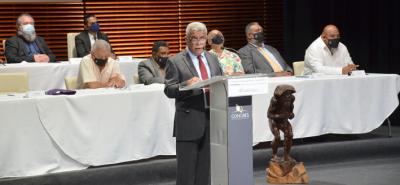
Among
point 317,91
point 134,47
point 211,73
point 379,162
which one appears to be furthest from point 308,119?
point 134,47

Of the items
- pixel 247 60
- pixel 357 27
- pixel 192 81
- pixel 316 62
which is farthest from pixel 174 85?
pixel 357 27

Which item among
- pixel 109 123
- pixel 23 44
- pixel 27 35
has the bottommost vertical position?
pixel 109 123

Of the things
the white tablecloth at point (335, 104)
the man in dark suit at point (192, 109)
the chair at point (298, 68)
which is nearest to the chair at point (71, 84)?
the white tablecloth at point (335, 104)

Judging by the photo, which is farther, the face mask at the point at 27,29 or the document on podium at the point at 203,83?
the face mask at the point at 27,29

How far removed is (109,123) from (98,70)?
1.16 meters

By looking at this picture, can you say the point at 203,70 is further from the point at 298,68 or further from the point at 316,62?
the point at 298,68

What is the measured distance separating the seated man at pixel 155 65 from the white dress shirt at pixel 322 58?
153 cm

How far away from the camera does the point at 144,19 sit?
11.3m

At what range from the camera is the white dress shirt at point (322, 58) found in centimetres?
795

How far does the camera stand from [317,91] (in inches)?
285

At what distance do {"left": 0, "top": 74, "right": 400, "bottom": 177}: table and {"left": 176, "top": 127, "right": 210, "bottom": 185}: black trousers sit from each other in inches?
54.9

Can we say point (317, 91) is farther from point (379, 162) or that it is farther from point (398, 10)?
point (398, 10)

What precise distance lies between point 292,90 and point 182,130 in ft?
5.32

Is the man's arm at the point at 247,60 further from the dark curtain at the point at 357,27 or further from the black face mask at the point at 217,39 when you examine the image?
the dark curtain at the point at 357,27
